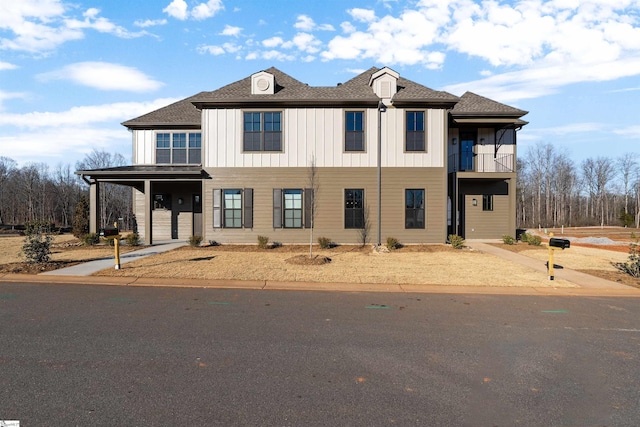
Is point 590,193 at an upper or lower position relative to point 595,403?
upper

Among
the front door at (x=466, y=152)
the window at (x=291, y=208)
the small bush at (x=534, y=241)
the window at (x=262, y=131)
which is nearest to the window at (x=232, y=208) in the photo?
the window at (x=291, y=208)

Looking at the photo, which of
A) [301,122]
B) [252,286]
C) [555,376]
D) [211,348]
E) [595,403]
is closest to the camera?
[595,403]

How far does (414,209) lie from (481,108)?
7107mm

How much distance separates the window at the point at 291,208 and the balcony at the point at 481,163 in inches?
328

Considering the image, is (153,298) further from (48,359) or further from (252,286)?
(48,359)

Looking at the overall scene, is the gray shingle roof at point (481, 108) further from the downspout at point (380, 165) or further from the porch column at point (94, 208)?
the porch column at point (94, 208)

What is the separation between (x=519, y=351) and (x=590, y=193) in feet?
233

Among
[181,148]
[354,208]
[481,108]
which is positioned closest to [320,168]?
[354,208]

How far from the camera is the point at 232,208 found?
683 inches

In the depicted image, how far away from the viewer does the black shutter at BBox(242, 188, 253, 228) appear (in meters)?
17.2

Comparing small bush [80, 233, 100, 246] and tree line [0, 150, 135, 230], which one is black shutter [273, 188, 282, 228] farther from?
tree line [0, 150, 135, 230]

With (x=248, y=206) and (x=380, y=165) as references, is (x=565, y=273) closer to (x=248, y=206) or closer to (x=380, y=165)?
(x=380, y=165)

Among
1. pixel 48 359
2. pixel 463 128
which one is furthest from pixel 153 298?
pixel 463 128

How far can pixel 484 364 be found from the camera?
439cm
